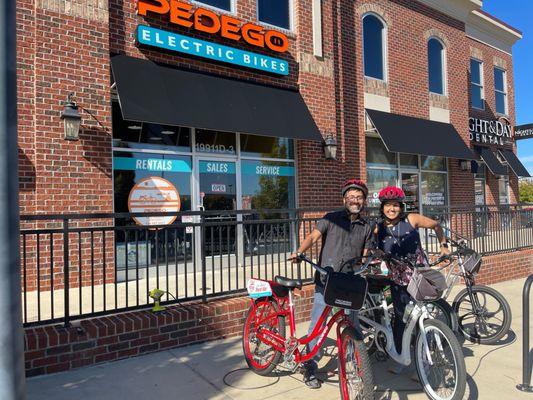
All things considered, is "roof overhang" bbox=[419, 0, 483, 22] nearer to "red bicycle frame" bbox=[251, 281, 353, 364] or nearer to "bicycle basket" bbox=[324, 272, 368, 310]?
"red bicycle frame" bbox=[251, 281, 353, 364]

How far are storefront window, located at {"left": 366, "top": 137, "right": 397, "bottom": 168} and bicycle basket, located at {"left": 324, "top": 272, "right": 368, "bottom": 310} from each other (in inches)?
334

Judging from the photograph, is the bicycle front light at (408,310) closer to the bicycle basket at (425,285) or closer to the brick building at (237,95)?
the bicycle basket at (425,285)

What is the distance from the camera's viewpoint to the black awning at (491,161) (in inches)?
566

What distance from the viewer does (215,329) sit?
5008mm

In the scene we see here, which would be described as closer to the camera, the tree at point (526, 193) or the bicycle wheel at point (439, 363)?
the bicycle wheel at point (439, 363)

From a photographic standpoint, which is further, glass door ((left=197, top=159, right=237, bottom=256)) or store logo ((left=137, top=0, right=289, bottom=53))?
glass door ((left=197, top=159, right=237, bottom=256))

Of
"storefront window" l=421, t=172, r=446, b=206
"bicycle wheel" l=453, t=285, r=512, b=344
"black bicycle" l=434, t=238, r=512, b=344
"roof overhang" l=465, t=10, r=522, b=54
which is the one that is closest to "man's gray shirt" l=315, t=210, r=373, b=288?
"black bicycle" l=434, t=238, r=512, b=344

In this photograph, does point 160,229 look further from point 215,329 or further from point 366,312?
point 366,312

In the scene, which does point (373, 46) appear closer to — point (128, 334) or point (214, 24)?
point (214, 24)

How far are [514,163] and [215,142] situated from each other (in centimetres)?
1247

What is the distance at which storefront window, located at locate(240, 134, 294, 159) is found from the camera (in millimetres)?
8875

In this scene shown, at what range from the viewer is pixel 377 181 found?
11.5 meters

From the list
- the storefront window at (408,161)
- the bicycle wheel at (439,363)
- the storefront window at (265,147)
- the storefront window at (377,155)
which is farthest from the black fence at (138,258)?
the storefront window at (408,161)

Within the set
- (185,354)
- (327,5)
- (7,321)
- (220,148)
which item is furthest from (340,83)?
(7,321)
